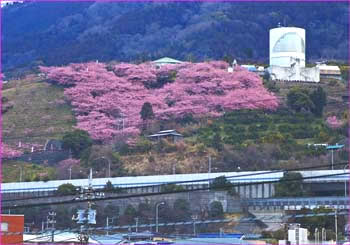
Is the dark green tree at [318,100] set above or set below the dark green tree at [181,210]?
above

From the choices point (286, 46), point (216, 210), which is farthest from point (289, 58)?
point (216, 210)

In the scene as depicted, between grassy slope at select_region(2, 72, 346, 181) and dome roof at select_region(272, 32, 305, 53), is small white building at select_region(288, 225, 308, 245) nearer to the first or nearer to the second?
grassy slope at select_region(2, 72, 346, 181)

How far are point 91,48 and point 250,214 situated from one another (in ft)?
253

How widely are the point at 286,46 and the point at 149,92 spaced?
434 inches

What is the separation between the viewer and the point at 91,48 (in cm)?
13588

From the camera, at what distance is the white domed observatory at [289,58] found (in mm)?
90375

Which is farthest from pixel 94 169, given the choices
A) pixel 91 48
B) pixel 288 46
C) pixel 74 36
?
pixel 74 36

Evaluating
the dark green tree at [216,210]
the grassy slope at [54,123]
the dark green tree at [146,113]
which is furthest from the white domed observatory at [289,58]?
the dark green tree at [216,210]

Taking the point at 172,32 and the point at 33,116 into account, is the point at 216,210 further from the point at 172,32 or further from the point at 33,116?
the point at 172,32

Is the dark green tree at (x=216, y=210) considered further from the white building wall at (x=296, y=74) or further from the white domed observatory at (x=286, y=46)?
the white domed observatory at (x=286, y=46)

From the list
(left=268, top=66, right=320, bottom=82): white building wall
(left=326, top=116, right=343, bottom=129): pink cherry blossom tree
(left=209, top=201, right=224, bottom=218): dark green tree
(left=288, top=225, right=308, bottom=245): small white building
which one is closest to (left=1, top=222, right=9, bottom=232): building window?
(left=288, top=225, right=308, bottom=245): small white building

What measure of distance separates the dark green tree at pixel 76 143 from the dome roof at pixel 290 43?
24417mm

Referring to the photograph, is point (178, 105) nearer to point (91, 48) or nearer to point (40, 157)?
point (40, 157)

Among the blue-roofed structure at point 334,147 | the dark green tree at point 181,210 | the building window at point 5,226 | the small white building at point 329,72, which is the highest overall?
the small white building at point 329,72
